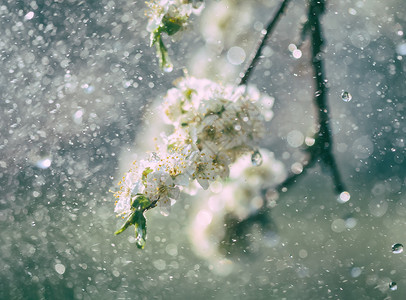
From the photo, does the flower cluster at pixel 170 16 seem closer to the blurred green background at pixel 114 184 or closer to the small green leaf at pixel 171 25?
the small green leaf at pixel 171 25

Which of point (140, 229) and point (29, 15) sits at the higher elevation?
point (140, 229)

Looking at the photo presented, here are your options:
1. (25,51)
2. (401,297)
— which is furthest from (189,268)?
(25,51)

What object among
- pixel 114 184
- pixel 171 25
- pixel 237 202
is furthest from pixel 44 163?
pixel 171 25

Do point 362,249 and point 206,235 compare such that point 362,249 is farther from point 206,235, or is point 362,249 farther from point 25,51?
point 25,51

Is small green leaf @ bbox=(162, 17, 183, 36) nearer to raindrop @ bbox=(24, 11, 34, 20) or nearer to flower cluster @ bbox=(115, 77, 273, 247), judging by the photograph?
flower cluster @ bbox=(115, 77, 273, 247)

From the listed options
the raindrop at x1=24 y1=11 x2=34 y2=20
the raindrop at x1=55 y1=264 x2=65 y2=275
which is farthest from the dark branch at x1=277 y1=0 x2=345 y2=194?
the raindrop at x1=55 y1=264 x2=65 y2=275

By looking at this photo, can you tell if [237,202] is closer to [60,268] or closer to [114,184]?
[114,184]
